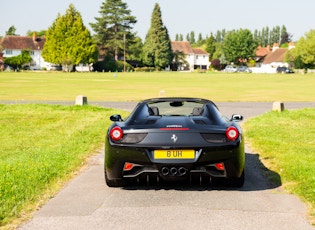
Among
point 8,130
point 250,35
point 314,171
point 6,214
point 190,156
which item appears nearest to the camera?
point 6,214

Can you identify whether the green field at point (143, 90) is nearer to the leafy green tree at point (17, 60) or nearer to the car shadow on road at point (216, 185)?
the car shadow on road at point (216, 185)

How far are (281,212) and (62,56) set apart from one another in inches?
3888

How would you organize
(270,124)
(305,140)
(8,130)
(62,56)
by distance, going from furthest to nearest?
1. (62,56)
2. (270,124)
3. (8,130)
4. (305,140)

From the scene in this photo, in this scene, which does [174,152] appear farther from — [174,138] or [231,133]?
[231,133]

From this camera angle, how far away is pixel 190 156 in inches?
239

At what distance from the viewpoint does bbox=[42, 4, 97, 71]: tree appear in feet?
331

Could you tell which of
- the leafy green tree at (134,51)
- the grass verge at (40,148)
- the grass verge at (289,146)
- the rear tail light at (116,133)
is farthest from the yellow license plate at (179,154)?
the leafy green tree at (134,51)

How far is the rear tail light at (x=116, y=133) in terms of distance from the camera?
20.7 feet

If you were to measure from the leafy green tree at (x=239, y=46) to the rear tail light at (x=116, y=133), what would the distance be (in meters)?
146

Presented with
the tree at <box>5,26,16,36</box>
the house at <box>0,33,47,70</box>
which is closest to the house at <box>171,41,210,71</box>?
the house at <box>0,33,47,70</box>

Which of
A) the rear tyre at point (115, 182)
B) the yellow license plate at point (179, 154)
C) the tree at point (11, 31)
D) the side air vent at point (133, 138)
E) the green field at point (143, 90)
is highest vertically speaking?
the tree at point (11, 31)

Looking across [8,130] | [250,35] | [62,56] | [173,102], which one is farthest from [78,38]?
[173,102]

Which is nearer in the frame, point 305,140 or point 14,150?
point 14,150

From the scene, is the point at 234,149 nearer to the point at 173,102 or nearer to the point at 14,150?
the point at 173,102
